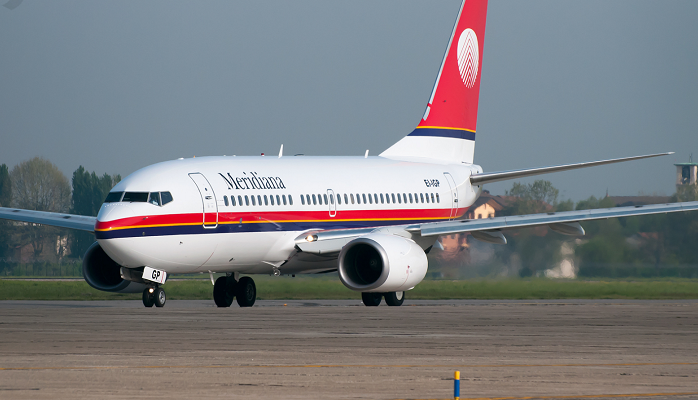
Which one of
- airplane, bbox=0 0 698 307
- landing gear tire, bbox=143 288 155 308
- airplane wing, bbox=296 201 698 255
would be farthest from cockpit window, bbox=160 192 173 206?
airplane wing, bbox=296 201 698 255

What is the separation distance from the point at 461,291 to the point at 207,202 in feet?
51.7

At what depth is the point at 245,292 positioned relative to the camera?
33000 mm

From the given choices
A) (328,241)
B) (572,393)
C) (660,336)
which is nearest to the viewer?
(572,393)

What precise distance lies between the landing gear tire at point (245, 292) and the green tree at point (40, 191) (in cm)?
4691

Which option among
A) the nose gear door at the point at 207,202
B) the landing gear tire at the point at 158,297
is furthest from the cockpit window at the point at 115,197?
the landing gear tire at the point at 158,297

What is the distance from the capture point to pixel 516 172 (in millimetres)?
35156

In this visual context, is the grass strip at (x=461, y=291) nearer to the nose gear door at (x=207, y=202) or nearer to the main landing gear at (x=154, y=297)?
the main landing gear at (x=154, y=297)

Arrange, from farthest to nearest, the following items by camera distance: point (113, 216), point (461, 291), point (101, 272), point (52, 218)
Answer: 1. point (461, 291)
2. point (52, 218)
3. point (101, 272)
4. point (113, 216)

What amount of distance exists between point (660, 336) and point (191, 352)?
9329 mm

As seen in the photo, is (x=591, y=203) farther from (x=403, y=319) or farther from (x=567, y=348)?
(x=567, y=348)

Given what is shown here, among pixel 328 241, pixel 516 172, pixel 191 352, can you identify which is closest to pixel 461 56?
pixel 516 172

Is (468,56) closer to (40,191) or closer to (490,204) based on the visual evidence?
(490,204)

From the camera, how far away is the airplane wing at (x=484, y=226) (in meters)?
31.7

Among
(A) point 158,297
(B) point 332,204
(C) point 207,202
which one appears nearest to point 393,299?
(B) point 332,204
